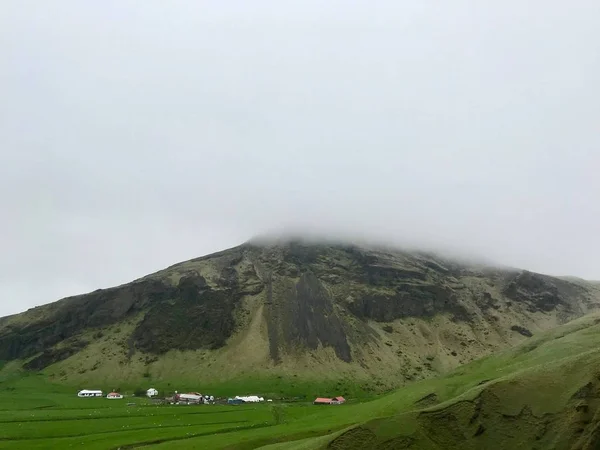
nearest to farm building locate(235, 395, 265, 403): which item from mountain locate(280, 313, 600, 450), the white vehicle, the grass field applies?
the grass field

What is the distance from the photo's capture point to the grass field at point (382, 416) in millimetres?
45781

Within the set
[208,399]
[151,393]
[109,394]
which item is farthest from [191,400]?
[109,394]

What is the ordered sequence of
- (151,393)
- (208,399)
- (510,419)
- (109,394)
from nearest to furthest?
(510,419)
(208,399)
(109,394)
(151,393)

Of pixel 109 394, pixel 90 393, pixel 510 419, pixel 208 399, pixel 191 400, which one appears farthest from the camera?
pixel 90 393

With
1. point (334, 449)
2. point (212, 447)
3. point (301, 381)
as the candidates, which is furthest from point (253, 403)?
point (334, 449)

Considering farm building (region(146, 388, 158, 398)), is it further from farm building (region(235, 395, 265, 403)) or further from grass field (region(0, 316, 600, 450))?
farm building (region(235, 395, 265, 403))

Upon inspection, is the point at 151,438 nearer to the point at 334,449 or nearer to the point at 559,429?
the point at 334,449

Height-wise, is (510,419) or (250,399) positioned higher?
(510,419)

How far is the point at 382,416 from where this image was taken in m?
53.3

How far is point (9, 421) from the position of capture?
Result: 116062mm

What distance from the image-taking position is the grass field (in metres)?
45.8

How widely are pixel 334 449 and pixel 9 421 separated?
331 ft

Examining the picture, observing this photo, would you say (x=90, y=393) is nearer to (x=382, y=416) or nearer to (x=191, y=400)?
(x=191, y=400)

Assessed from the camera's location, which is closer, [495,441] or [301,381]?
[495,441]
